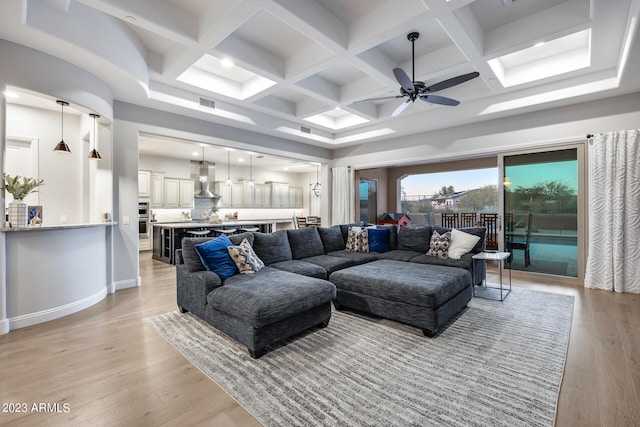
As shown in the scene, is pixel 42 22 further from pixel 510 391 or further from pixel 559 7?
A: pixel 559 7

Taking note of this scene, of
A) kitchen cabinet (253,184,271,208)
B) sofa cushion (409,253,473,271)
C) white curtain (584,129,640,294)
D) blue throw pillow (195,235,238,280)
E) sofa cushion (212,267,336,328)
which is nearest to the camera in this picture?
sofa cushion (212,267,336,328)

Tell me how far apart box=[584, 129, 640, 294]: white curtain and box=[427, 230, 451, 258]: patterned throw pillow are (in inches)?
87.3

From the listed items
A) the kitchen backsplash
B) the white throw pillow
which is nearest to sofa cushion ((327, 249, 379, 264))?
the white throw pillow

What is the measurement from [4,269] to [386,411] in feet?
12.2

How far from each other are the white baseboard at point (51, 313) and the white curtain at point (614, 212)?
699 centimetres

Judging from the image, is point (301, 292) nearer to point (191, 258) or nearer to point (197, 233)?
point (191, 258)

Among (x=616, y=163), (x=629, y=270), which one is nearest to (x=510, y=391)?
(x=629, y=270)

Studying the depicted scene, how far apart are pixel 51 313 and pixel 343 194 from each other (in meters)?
5.93

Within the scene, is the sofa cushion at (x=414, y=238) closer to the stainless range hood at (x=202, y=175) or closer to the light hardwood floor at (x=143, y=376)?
the light hardwood floor at (x=143, y=376)

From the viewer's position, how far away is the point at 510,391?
1.91m

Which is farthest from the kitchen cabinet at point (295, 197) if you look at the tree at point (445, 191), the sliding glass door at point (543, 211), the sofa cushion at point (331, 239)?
the sliding glass door at point (543, 211)

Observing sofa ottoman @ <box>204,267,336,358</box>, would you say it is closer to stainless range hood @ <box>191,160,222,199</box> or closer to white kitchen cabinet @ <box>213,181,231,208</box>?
stainless range hood @ <box>191,160,222,199</box>

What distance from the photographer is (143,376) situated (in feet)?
6.95

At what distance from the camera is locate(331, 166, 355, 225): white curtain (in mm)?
7621
